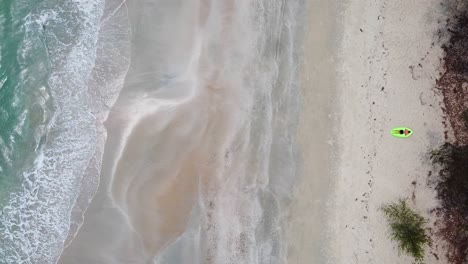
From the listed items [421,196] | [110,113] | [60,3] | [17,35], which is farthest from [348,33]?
[17,35]

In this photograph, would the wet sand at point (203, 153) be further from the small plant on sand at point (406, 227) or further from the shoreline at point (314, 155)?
the small plant on sand at point (406, 227)

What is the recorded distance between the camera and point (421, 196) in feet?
28.7

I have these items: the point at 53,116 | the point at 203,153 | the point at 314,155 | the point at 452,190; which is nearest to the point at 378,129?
the point at 314,155

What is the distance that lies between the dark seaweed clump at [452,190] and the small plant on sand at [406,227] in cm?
41

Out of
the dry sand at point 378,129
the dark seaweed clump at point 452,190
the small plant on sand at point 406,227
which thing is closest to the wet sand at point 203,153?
the dry sand at point 378,129

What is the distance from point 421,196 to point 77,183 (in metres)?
6.28

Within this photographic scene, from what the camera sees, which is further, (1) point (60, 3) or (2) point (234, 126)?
(1) point (60, 3)

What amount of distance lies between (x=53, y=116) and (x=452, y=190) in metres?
7.47

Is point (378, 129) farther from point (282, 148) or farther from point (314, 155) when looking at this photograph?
point (282, 148)

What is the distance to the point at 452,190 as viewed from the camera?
28.8 ft

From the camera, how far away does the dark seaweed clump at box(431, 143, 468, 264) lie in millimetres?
8734

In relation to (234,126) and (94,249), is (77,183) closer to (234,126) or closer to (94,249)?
(94,249)

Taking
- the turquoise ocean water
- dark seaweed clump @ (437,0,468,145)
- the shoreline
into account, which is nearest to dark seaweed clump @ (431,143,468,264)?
dark seaweed clump @ (437,0,468,145)

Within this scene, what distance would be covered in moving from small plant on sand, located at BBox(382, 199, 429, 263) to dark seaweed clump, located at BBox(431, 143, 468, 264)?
412 mm
